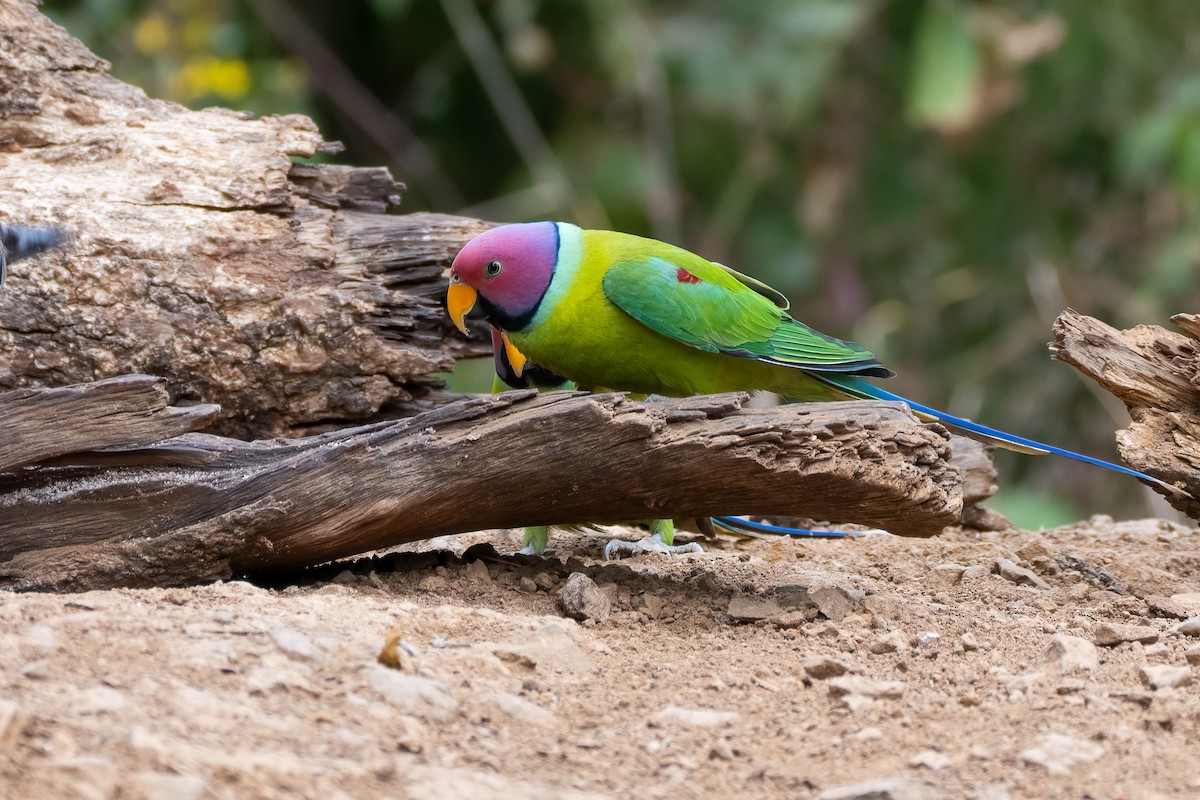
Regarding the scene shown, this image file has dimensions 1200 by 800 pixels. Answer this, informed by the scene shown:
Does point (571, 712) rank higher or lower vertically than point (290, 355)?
lower

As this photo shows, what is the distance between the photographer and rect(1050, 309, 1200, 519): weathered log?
2.99 meters

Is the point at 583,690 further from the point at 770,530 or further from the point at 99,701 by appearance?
the point at 770,530

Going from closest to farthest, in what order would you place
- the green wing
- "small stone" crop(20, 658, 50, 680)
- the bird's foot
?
1. "small stone" crop(20, 658, 50, 680)
2. the green wing
3. the bird's foot

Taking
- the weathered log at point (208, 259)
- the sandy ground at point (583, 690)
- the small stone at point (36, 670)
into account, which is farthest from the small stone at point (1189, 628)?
the small stone at point (36, 670)

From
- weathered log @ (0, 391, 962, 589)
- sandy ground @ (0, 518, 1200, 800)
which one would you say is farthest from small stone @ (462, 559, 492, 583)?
weathered log @ (0, 391, 962, 589)

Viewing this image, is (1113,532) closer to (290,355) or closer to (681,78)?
(290,355)

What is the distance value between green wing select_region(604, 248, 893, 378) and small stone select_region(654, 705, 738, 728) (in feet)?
4.15

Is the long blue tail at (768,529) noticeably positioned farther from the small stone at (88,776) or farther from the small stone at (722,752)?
the small stone at (88,776)

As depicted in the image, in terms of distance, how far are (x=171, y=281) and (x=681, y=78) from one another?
4625 millimetres

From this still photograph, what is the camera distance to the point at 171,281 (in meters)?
3.09

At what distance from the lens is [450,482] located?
8.60 ft

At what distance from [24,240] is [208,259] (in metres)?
0.45

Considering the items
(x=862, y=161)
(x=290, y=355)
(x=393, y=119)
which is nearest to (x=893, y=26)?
(x=862, y=161)

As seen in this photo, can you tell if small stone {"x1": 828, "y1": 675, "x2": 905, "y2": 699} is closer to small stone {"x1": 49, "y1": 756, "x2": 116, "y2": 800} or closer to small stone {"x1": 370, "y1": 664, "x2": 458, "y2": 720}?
small stone {"x1": 370, "y1": 664, "x2": 458, "y2": 720}
